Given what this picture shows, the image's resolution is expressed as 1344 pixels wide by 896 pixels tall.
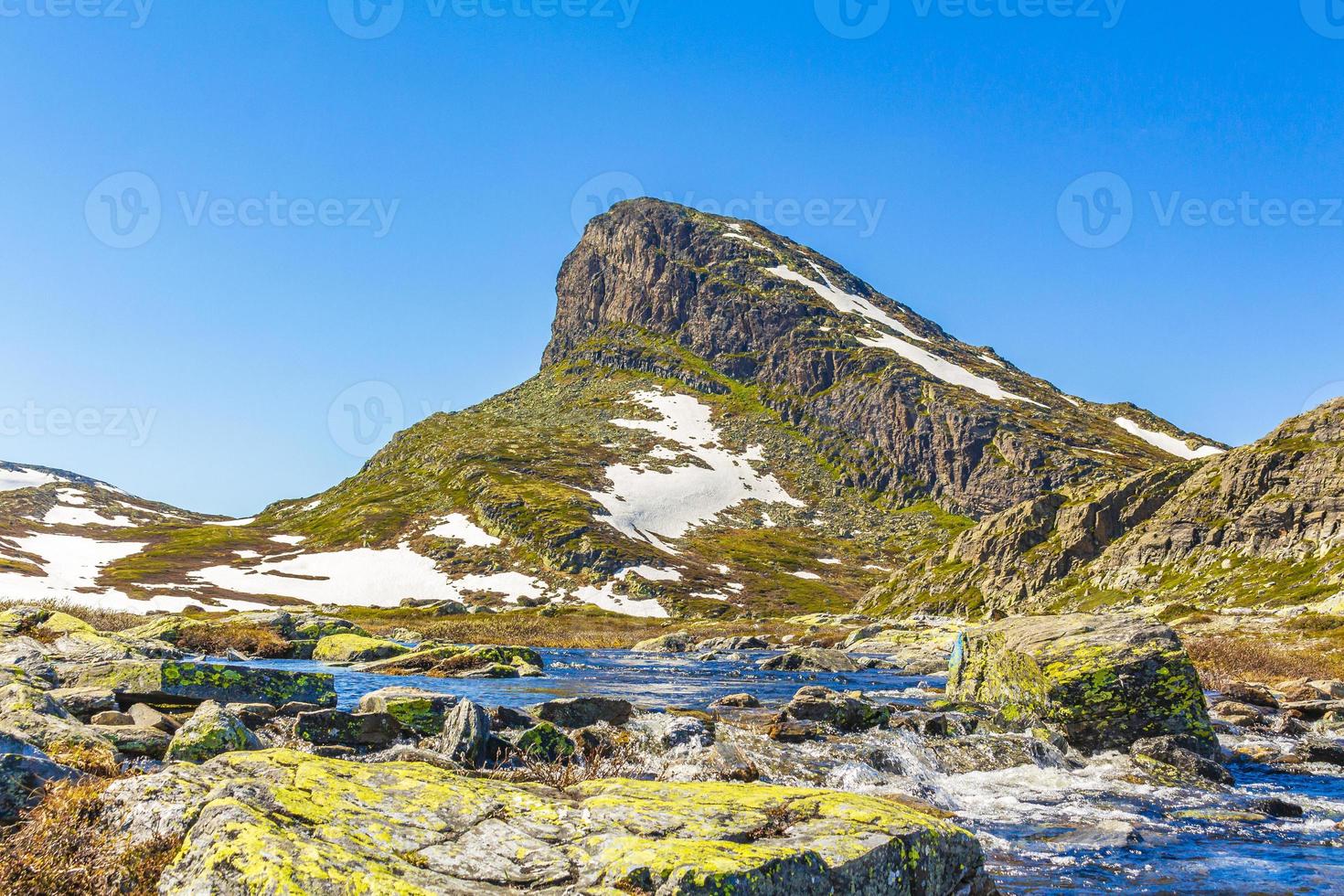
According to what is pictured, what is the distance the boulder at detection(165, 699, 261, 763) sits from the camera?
1164 centimetres

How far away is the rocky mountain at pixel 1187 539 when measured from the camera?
79812mm

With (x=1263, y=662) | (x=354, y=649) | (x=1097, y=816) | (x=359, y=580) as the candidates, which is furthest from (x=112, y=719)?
(x=359, y=580)

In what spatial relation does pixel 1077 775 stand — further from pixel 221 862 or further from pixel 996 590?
pixel 996 590

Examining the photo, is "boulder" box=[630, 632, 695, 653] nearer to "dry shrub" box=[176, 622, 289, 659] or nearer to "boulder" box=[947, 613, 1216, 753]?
"dry shrub" box=[176, 622, 289, 659]

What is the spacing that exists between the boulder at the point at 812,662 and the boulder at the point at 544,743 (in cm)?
3912

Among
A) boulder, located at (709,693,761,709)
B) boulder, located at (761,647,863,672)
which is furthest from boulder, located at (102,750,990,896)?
boulder, located at (761,647,863,672)

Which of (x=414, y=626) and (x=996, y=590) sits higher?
(x=996, y=590)

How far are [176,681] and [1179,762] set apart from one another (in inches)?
1027

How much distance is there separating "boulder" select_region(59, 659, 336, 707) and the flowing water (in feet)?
14.2

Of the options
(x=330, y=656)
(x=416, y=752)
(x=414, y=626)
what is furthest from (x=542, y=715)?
(x=414, y=626)

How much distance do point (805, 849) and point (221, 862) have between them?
4749 mm

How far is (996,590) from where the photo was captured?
111938 mm

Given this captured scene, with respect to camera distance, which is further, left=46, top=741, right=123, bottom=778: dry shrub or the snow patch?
the snow patch

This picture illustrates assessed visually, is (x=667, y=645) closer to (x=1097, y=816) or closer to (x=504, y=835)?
(x=1097, y=816)
